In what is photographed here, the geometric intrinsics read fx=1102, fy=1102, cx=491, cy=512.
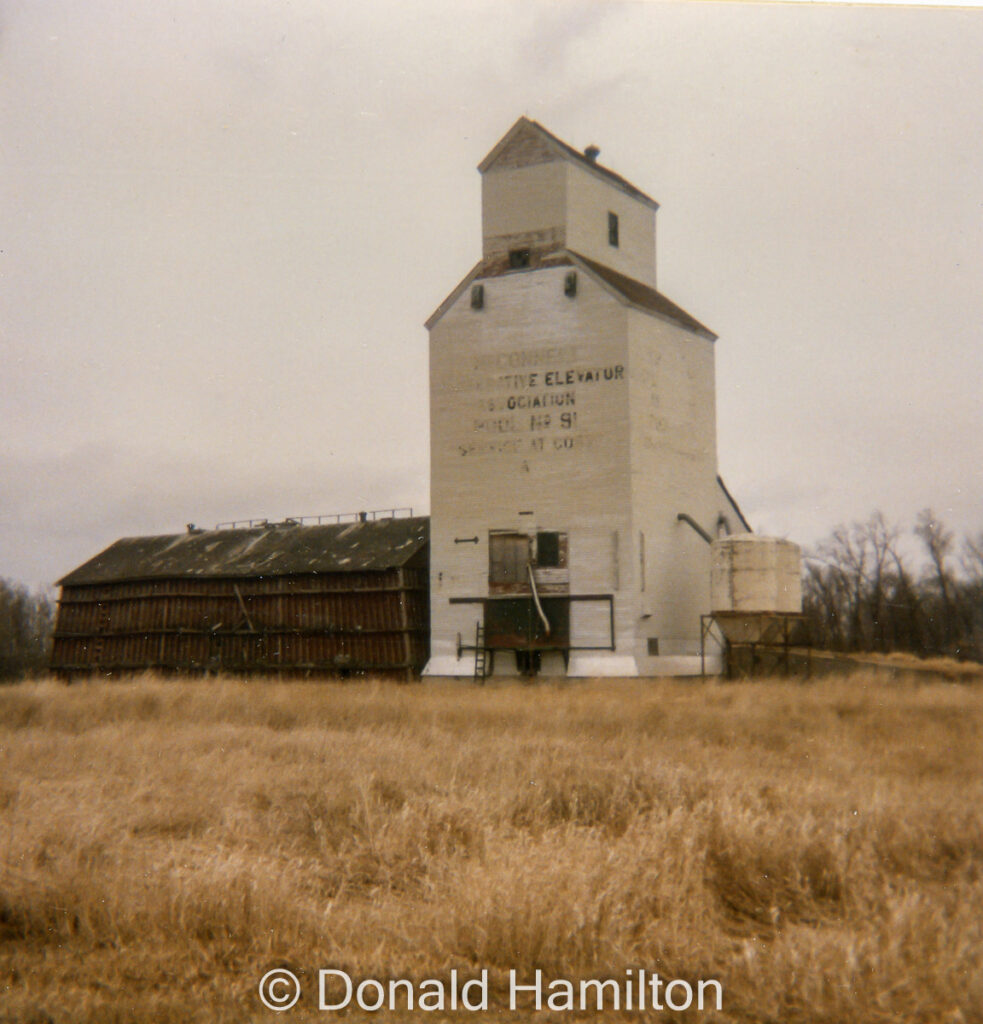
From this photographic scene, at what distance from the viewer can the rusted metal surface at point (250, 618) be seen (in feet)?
92.0

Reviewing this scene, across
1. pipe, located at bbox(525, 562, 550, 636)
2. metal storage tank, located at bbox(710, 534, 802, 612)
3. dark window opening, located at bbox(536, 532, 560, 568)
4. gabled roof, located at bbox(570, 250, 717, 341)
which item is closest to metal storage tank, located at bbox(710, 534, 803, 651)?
metal storage tank, located at bbox(710, 534, 802, 612)

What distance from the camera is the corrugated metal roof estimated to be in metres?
29.4

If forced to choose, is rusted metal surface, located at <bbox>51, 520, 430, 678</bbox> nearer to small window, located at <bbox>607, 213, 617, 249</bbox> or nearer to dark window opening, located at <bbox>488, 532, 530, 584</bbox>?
dark window opening, located at <bbox>488, 532, 530, 584</bbox>

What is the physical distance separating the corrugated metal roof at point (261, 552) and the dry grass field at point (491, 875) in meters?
17.1

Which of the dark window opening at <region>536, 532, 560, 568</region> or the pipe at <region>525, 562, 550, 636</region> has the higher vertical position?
the dark window opening at <region>536, 532, 560, 568</region>

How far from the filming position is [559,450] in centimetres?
2581

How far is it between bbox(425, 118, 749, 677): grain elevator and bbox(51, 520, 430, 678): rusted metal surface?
4.37 feet

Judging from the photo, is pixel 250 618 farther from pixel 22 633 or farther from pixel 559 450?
pixel 22 633

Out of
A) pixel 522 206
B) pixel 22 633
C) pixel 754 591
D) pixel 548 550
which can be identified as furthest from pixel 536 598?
pixel 22 633

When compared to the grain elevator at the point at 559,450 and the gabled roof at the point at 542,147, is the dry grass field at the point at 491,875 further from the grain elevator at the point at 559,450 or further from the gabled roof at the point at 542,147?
the gabled roof at the point at 542,147

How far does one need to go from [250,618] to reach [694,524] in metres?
12.3

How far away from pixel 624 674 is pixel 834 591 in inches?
865

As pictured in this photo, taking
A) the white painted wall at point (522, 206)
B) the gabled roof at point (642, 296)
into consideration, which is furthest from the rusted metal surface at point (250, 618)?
the gabled roof at point (642, 296)

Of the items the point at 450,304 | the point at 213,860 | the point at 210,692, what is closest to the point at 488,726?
the point at 210,692
